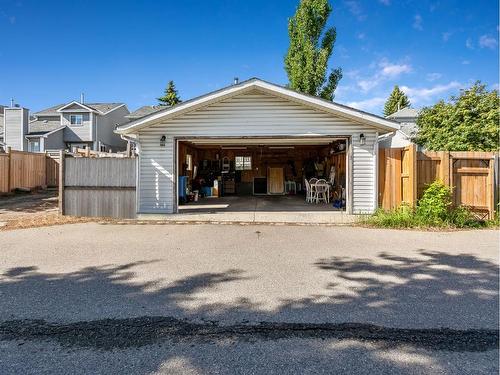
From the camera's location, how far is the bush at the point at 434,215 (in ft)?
26.3

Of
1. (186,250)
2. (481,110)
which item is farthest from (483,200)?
(481,110)

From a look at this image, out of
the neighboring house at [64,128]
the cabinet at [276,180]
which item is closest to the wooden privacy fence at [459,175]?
the cabinet at [276,180]

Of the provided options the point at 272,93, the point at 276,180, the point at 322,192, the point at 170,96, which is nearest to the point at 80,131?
the point at 170,96

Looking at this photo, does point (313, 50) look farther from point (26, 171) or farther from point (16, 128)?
point (16, 128)

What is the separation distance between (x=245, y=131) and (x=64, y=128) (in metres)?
23.0

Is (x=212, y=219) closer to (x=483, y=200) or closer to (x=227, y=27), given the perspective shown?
(x=483, y=200)

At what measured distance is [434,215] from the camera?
26.4ft

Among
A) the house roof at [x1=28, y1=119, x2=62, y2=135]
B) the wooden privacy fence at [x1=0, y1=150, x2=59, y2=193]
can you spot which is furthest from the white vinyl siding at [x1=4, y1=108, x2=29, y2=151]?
the wooden privacy fence at [x1=0, y1=150, x2=59, y2=193]

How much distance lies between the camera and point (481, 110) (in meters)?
15.1

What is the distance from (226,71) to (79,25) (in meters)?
8.16

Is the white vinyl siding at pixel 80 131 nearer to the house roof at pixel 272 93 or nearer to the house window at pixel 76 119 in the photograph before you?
the house window at pixel 76 119

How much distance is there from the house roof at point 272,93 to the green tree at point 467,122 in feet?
26.1

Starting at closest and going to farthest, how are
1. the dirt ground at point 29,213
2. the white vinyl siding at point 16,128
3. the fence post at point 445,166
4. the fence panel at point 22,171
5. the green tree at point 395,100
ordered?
the fence post at point 445,166 → the dirt ground at point 29,213 → the fence panel at point 22,171 → the white vinyl siding at point 16,128 → the green tree at point 395,100

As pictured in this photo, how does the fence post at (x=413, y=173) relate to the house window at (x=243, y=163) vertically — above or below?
below
